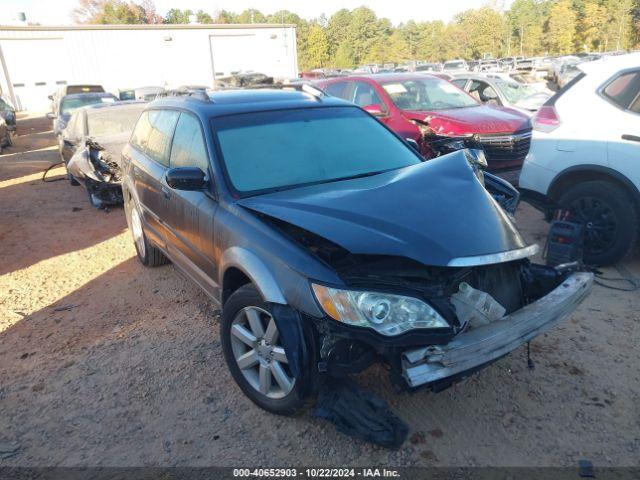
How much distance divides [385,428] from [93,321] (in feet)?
9.95

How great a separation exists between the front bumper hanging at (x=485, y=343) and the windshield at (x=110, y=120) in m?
8.12

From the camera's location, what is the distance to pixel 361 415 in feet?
8.10

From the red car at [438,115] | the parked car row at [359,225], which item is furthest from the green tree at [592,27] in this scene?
the parked car row at [359,225]

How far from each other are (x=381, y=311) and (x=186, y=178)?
1595mm

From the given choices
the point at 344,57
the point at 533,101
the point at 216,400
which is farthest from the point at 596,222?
the point at 344,57

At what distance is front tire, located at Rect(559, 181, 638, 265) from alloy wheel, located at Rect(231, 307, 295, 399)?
10.8ft

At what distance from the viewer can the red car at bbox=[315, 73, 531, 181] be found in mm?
7367

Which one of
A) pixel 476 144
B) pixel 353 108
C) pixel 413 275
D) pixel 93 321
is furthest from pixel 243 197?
pixel 476 144

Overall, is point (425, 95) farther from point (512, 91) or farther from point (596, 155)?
point (596, 155)

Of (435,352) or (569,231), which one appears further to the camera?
(569,231)

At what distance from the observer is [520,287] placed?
3.05 metres

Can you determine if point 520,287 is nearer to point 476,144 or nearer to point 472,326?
point 472,326

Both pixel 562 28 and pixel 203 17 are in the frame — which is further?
pixel 203 17

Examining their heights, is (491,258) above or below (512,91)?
above
